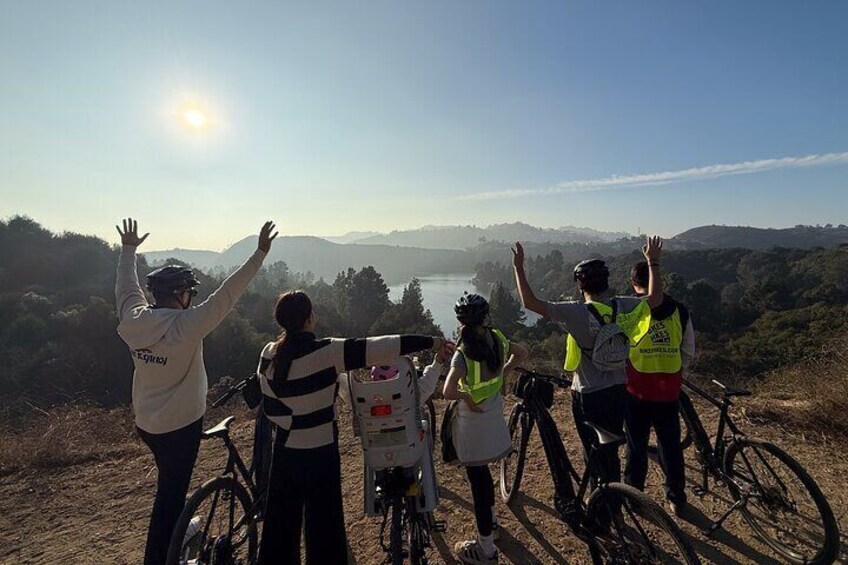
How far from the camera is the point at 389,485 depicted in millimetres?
2920

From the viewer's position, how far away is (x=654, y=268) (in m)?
3.38

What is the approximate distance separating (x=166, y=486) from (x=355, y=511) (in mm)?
2166

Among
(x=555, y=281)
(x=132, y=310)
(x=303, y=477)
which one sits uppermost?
(x=132, y=310)

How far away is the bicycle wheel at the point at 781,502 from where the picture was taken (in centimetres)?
319

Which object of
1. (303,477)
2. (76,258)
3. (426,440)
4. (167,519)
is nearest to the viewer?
(303,477)

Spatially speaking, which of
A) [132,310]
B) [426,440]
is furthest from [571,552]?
[132,310]

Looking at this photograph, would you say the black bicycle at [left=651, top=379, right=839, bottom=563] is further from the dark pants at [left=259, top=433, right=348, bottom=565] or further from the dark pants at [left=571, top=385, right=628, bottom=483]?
the dark pants at [left=259, top=433, right=348, bottom=565]

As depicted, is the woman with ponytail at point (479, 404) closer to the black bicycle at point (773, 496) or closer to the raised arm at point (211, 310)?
the raised arm at point (211, 310)

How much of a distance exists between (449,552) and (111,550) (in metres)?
3.29

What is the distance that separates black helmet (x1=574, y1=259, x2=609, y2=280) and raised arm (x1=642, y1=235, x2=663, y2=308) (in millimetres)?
331

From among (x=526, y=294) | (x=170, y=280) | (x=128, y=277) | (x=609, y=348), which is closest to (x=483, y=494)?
(x=609, y=348)

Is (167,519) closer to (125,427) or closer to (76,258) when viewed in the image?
(125,427)

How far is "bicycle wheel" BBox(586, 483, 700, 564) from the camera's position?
246 cm

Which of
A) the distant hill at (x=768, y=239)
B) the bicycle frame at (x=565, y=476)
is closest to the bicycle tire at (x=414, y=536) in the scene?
the bicycle frame at (x=565, y=476)
